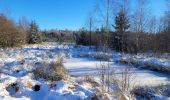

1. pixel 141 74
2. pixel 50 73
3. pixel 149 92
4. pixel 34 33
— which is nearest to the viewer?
pixel 149 92

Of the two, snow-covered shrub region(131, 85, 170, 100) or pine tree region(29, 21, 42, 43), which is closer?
snow-covered shrub region(131, 85, 170, 100)

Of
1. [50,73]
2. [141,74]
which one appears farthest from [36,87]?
[141,74]

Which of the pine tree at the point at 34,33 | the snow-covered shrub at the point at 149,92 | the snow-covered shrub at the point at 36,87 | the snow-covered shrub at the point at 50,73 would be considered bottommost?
the snow-covered shrub at the point at 149,92

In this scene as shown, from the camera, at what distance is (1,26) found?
38.4m

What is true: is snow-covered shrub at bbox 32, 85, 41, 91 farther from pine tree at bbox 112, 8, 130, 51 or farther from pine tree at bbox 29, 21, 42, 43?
pine tree at bbox 29, 21, 42, 43

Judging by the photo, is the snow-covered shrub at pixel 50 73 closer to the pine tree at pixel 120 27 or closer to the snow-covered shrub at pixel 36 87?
the snow-covered shrub at pixel 36 87

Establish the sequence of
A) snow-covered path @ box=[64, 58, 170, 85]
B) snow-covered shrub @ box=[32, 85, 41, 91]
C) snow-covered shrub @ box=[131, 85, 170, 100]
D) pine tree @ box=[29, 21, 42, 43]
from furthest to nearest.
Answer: pine tree @ box=[29, 21, 42, 43]
snow-covered path @ box=[64, 58, 170, 85]
snow-covered shrub @ box=[131, 85, 170, 100]
snow-covered shrub @ box=[32, 85, 41, 91]

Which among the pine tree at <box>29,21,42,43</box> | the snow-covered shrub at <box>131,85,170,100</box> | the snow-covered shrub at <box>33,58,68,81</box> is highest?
the pine tree at <box>29,21,42,43</box>

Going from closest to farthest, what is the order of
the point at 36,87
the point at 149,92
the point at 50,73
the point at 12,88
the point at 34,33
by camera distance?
the point at 12,88 → the point at 36,87 → the point at 149,92 → the point at 50,73 → the point at 34,33

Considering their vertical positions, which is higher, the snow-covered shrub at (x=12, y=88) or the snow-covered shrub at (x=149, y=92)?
the snow-covered shrub at (x=12, y=88)

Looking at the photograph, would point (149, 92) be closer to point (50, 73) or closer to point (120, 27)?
point (50, 73)

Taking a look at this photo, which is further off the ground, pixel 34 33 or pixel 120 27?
pixel 120 27

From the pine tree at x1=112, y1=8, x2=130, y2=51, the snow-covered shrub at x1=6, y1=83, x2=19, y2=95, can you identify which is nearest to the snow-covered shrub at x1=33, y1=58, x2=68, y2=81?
the snow-covered shrub at x1=6, y1=83, x2=19, y2=95

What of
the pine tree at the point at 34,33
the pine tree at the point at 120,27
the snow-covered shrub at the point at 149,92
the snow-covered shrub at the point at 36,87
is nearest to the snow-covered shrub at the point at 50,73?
the snow-covered shrub at the point at 36,87
